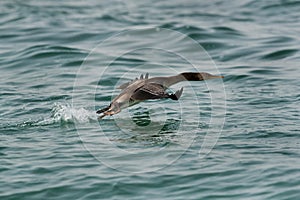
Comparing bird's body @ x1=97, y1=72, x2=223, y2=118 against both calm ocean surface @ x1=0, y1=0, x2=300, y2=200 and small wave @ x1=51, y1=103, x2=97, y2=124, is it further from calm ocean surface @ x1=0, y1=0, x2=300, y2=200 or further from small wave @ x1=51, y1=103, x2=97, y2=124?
small wave @ x1=51, y1=103, x2=97, y2=124

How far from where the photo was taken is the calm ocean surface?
6.89m

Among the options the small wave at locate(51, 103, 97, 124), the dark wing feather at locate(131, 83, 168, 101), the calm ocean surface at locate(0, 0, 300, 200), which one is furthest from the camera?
the small wave at locate(51, 103, 97, 124)

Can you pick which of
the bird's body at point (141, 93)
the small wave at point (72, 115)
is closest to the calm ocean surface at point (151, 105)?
the small wave at point (72, 115)

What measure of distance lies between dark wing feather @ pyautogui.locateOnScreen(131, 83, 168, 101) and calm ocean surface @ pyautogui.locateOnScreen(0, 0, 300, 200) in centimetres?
64

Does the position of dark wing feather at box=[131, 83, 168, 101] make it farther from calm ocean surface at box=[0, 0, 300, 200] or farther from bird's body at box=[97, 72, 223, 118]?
calm ocean surface at box=[0, 0, 300, 200]

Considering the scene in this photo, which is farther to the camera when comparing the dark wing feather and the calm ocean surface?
the dark wing feather

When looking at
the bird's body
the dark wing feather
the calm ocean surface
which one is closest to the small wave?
the calm ocean surface

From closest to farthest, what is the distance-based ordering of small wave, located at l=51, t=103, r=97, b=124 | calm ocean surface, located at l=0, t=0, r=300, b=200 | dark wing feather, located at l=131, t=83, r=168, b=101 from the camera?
calm ocean surface, located at l=0, t=0, r=300, b=200 → dark wing feather, located at l=131, t=83, r=168, b=101 → small wave, located at l=51, t=103, r=97, b=124

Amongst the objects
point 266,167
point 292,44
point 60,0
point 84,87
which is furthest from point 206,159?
point 60,0

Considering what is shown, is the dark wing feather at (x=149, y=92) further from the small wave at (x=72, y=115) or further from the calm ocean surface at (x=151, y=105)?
the small wave at (x=72, y=115)

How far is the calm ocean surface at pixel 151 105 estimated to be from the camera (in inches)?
271

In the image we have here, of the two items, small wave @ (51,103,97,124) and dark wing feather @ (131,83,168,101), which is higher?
dark wing feather @ (131,83,168,101)

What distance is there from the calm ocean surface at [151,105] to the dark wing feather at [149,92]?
0.64m

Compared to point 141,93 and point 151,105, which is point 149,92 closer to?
point 141,93
